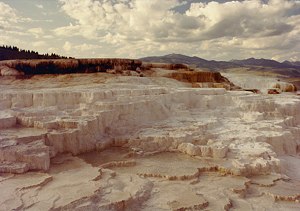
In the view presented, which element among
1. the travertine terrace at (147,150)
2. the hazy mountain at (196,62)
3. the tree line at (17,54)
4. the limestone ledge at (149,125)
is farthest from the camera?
the hazy mountain at (196,62)

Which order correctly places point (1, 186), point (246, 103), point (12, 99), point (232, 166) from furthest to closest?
point (246, 103)
point (12, 99)
point (232, 166)
point (1, 186)

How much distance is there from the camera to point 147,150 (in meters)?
9.52

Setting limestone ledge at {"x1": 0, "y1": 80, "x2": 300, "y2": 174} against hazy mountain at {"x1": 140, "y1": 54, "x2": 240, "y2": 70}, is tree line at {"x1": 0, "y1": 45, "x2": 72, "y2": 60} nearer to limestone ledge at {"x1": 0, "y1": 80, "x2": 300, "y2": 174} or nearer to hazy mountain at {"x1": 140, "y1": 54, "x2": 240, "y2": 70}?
limestone ledge at {"x1": 0, "y1": 80, "x2": 300, "y2": 174}

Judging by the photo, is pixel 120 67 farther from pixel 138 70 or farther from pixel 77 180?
pixel 77 180

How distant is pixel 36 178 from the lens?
696 cm

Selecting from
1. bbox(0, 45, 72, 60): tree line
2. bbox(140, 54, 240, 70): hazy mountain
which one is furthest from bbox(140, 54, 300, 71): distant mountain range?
bbox(0, 45, 72, 60): tree line

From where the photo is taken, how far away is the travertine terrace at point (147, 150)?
6.57 m

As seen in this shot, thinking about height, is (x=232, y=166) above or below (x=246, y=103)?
below

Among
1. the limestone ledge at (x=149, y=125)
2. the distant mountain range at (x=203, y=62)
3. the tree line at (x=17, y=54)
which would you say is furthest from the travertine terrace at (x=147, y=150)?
the distant mountain range at (x=203, y=62)

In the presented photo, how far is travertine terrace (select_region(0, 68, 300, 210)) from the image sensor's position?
6574 mm

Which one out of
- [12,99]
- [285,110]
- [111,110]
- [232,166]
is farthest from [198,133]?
[12,99]

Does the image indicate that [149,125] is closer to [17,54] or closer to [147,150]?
[147,150]

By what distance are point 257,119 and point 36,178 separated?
7.26 m

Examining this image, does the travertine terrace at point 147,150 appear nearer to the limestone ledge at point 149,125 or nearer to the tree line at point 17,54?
the limestone ledge at point 149,125
